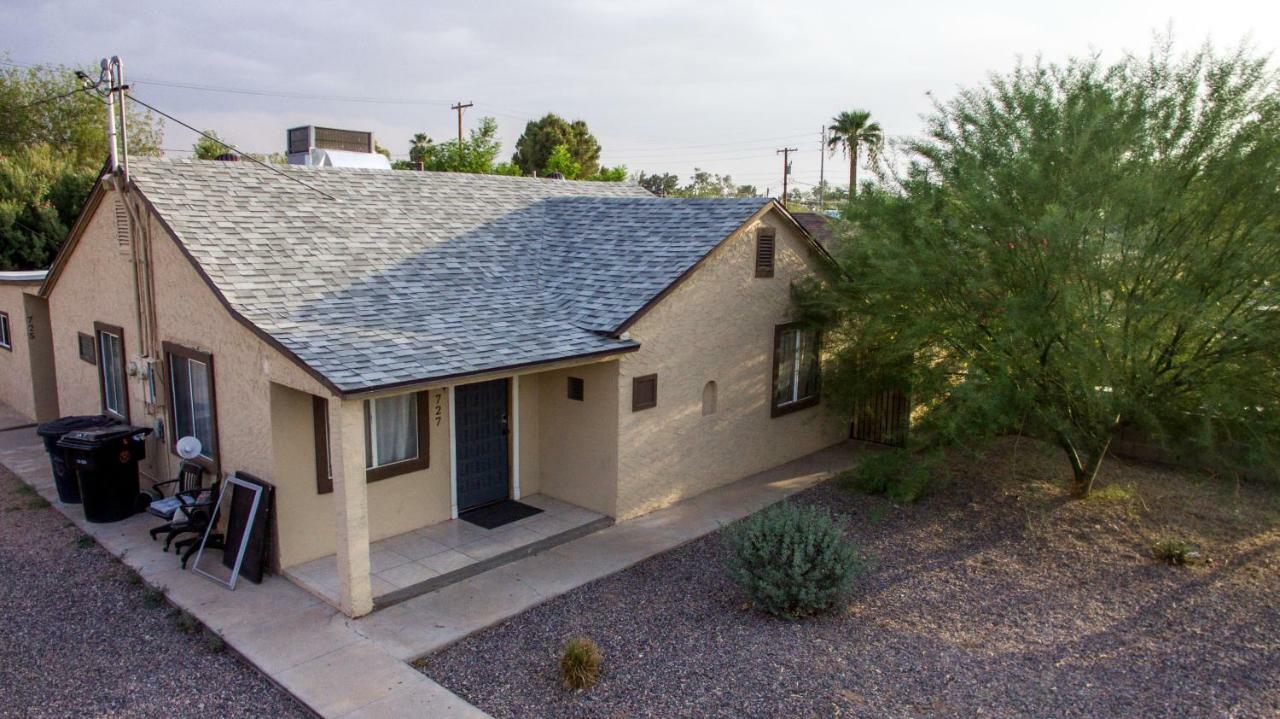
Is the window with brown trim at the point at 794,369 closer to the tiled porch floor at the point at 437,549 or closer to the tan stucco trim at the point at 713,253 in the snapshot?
the tan stucco trim at the point at 713,253

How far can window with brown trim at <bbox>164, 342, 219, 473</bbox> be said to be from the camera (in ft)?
29.4

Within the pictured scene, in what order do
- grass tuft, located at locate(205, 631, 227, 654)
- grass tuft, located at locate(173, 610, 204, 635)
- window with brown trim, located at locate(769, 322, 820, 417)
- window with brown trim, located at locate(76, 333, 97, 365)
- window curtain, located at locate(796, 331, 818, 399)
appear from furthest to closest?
window curtain, located at locate(796, 331, 818, 399), window with brown trim, located at locate(769, 322, 820, 417), window with brown trim, located at locate(76, 333, 97, 365), grass tuft, located at locate(173, 610, 204, 635), grass tuft, located at locate(205, 631, 227, 654)

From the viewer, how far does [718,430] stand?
11.4m

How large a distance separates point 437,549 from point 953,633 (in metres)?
5.25

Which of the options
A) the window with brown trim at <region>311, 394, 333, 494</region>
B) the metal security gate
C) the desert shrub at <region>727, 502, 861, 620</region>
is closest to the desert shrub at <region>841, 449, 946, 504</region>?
the metal security gate

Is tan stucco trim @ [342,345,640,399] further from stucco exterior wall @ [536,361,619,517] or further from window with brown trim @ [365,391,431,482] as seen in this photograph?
window with brown trim @ [365,391,431,482]

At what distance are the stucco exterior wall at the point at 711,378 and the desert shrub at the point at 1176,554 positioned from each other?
203 inches

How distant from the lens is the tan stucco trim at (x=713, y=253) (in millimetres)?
9695

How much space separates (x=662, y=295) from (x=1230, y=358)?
19.8 ft

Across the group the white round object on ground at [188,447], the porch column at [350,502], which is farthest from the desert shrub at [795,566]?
the white round object on ground at [188,447]

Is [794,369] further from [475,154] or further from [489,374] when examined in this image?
[475,154]

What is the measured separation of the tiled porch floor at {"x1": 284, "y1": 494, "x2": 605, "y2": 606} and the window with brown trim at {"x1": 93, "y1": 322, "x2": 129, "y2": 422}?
468 centimetres

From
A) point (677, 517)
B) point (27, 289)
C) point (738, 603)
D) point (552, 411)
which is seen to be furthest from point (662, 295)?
point (27, 289)

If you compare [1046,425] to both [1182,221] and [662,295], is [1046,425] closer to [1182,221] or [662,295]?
[1182,221]
